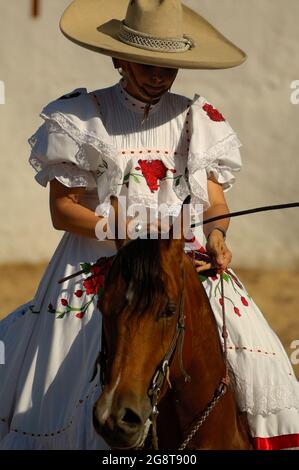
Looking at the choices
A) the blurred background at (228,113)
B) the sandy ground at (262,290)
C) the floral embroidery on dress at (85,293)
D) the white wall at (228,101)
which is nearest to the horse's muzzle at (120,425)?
the floral embroidery on dress at (85,293)

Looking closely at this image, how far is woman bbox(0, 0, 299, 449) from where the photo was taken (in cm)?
432

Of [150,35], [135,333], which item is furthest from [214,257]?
[150,35]

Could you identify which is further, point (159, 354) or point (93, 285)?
point (93, 285)

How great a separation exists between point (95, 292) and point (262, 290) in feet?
17.7

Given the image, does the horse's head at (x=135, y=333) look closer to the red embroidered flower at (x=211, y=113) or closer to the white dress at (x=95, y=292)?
the white dress at (x=95, y=292)

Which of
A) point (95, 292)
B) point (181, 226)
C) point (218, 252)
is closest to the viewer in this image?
point (181, 226)

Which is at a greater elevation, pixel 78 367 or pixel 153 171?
pixel 153 171

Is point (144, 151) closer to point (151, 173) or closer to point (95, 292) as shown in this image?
point (151, 173)

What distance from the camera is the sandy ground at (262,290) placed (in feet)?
29.8

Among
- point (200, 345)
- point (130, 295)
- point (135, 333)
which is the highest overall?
point (130, 295)

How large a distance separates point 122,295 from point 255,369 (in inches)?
35.6

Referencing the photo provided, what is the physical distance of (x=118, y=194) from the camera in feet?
14.7
